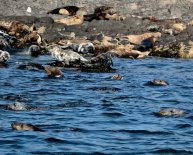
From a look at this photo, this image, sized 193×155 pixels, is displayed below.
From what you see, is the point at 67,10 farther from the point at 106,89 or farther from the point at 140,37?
the point at 106,89

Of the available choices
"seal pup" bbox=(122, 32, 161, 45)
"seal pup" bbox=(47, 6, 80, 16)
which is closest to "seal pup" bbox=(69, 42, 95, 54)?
"seal pup" bbox=(122, 32, 161, 45)

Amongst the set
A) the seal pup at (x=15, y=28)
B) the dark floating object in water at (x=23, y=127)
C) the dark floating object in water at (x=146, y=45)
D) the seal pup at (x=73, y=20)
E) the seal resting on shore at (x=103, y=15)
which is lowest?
the dark floating object in water at (x=23, y=127)

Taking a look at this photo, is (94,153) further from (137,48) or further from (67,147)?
(137,48)

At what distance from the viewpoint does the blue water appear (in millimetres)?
13453

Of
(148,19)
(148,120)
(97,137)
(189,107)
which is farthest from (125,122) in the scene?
(148,19)

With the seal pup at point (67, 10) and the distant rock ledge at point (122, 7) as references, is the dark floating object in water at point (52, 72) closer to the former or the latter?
the seal pup at point (67, 10)

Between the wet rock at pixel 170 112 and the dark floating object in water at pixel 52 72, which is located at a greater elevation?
the dark floating object in water at pixel 52 72

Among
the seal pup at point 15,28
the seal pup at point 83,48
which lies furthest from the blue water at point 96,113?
the seal pup at point 15,28

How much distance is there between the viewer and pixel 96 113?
17.4 metres

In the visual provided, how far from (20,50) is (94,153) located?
22.8m

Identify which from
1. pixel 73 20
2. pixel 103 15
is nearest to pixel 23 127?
pixel 73 20

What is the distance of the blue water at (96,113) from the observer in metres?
13.5

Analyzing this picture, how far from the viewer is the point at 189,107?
18.6m

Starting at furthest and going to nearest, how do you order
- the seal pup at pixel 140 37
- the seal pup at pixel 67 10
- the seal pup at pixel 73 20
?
the seal pup at pixel 67 10
the seal pup at pixel 73 20
the seal pup at pixel 140 37
